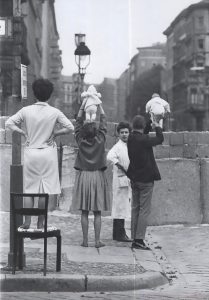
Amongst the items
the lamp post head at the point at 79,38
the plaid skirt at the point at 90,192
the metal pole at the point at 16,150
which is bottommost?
the plaid skirt at the point at 90,192

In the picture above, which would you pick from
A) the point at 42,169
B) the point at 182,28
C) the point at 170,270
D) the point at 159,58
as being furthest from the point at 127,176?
the point at 159,58

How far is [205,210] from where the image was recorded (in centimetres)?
1415

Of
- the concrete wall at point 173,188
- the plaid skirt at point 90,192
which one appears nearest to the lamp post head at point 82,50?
the concrete wall at point 173,188

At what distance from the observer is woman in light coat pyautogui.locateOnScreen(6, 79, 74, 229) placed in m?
8.86

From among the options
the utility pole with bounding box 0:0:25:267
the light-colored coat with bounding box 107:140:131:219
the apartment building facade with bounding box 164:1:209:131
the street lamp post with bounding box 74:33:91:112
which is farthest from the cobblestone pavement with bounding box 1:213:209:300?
the apartment building facade with bounding box 164:1:209:131

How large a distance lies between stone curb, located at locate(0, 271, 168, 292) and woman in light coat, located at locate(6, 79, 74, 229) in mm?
919

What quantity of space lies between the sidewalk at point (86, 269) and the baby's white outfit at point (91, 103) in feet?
5.44

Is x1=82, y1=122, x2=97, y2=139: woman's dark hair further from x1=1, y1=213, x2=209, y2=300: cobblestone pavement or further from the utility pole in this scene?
the utility pole

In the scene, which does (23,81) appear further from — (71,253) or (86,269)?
(71,253)

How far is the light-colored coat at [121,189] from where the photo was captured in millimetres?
11633

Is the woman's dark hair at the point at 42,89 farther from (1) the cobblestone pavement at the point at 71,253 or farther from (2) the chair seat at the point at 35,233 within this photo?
(1) the cobblestone pavement at the point at 71,253

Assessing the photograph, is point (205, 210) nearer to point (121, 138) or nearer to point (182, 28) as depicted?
point (121, 138)

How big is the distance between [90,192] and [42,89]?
2270 millimetres

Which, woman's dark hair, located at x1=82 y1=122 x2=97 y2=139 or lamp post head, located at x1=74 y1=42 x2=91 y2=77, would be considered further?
lamp post head, located at x1=74 y1=42 x2=91 y2=77
